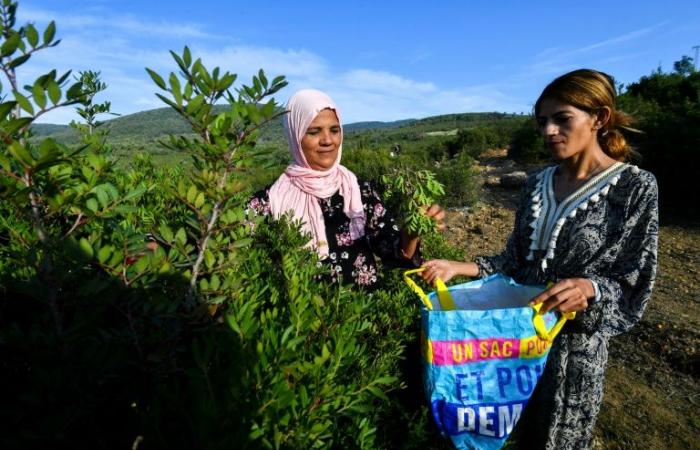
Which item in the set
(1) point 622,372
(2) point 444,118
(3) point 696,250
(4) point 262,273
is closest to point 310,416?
(4) point 262,273

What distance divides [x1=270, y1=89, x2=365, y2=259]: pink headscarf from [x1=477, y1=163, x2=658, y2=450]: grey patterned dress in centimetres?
96

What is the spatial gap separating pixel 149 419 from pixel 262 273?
36.6 inches

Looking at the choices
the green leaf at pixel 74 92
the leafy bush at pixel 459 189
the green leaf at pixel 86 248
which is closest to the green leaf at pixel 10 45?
the green leaf at pixel 74 92

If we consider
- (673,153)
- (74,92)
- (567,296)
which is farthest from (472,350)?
(673,153)

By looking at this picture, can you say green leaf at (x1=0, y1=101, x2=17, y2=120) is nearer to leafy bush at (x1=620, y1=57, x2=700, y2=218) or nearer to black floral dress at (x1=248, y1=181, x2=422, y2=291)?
black floral dress at (x1=248, y1=181, x2=422, y2=291)

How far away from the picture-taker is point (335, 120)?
8.71ft

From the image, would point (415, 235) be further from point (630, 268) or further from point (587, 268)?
point (630, 268)

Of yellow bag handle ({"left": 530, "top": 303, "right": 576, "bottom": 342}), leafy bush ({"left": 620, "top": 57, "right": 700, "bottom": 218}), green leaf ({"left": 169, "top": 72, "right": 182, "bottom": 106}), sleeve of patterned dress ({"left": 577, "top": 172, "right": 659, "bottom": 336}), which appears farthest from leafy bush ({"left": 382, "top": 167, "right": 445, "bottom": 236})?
leafy bush ({"left": 620, "top": 57, "right": 700, "bottom": 218})

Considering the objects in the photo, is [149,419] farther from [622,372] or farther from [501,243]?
[501,243]

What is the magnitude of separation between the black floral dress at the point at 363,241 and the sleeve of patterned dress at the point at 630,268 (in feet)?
2.90

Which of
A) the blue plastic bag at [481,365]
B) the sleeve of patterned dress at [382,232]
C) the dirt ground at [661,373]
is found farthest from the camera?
the dirt ground at [661,373]

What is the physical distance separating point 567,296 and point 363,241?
1.16m

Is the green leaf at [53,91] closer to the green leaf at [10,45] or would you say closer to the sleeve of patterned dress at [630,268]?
the green leaf at [10,45]

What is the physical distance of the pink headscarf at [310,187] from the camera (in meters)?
2.53
